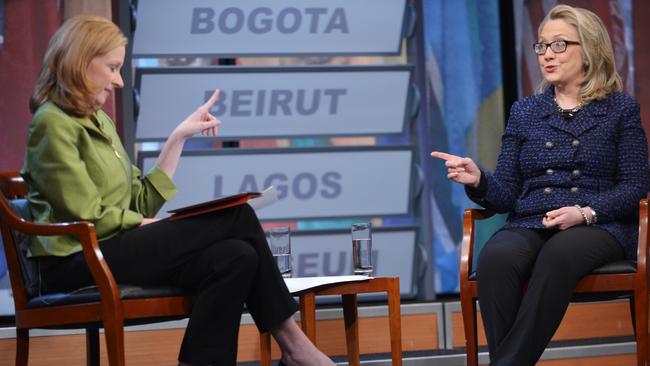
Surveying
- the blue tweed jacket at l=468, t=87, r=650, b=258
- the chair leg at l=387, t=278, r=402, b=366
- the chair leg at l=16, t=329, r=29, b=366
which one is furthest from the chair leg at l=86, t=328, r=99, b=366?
the blue tweed jacket at l=468, t=87, r=650, b=258

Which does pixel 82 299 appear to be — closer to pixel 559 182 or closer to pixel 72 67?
pixel 72 67

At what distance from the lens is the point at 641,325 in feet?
9.85

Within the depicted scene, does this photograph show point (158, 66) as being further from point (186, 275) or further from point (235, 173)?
point (186, 275)

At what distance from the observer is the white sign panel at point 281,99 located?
4.73 m

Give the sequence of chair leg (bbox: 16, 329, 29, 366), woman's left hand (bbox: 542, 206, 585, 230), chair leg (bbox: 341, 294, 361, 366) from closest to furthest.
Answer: chair leg (bbox: 16, 329, 29, 366), woman's left hand (bbox: 542, 206, 585, 230), chair leg (bbox: 341, 294, 361, 366)

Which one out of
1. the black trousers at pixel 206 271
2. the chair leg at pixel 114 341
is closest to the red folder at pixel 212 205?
the black trousers at pixel 206 271

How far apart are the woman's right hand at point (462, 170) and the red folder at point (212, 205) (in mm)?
711

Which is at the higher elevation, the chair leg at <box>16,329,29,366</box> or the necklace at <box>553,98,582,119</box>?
the necklace at <box>553,98,582,119</box>

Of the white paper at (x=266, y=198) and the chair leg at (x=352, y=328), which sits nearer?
the white paper at (x=266, y=198)

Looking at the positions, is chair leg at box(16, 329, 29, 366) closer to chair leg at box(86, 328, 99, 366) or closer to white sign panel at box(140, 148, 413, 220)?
chair leg at box(86, 328, 99, 366)

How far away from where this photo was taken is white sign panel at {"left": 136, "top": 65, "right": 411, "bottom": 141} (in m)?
4.73

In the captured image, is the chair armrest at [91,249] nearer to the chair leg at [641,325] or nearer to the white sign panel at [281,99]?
the chair leg at [641,325]

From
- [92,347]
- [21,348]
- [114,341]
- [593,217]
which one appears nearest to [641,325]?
[593,217]

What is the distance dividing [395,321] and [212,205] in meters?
0.88
